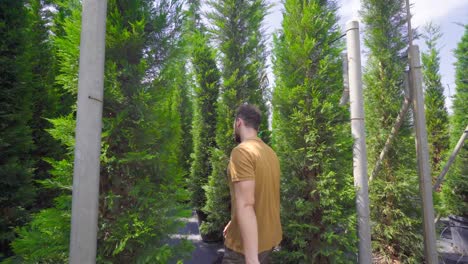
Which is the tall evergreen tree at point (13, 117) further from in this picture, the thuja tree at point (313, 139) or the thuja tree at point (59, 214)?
the thuja tree at point (313, 139)

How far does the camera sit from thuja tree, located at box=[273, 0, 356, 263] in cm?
331

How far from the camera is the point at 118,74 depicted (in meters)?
2.23

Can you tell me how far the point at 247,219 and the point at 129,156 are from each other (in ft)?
3.60

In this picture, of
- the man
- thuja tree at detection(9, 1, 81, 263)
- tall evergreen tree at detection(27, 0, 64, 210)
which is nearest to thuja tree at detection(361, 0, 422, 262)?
the man

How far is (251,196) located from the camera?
1825mm

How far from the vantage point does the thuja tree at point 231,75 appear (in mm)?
5438

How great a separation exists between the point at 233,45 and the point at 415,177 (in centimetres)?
415

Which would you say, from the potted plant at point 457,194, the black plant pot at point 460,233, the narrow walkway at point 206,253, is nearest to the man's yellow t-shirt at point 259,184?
the narrow walkway at point 206,253

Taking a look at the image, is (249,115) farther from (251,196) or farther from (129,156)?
(129,156)

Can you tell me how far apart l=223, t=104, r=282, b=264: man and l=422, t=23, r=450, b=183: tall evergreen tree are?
365 inches

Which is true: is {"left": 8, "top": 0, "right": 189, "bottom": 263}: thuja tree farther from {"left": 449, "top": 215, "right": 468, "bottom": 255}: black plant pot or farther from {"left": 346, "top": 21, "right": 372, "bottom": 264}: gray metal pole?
{"left": 449, "top": 215, "right": 468, "bottom": 255}: black plant pot

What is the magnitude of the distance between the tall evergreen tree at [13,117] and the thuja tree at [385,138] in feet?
16.3

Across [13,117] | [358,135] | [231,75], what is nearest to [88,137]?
[13,117]

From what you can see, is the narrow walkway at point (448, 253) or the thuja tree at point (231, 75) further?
the thuja tree at point (231, 75)
